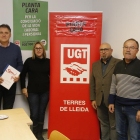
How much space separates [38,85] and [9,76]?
19.2 inches

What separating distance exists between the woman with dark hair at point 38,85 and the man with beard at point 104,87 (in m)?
0.79

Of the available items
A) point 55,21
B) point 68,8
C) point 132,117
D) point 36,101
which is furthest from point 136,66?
point 68,8

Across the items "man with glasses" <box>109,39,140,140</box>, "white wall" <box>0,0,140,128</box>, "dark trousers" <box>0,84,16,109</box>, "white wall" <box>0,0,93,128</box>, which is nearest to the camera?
"man with glasses" <box>109,39,140,140</box>

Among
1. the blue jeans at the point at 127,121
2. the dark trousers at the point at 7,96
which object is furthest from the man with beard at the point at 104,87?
the dark trousers at the point at 7,96

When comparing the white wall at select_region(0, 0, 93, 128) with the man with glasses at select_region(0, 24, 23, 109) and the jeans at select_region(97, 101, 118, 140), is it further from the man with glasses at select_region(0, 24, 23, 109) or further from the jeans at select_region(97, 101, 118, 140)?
the jeans at select_region(97, 101, 118, 140)

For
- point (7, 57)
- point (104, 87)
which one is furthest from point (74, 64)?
point (7, 57)

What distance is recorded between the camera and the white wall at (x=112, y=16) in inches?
92.6

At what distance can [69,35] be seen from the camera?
9.00 feet

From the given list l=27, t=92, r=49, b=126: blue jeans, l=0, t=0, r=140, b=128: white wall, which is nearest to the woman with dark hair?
l=27, t=92, r=49, b=126: blue jeans

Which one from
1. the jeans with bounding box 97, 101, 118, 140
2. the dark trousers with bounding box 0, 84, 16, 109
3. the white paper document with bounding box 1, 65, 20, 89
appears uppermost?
the white paper document with bounding box 1, 65, 20, 89

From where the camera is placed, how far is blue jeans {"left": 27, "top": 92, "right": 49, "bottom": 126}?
2861 millimetres

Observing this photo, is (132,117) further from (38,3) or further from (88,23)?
(38,3)

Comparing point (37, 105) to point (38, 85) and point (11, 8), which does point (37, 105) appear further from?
point (11, 8)

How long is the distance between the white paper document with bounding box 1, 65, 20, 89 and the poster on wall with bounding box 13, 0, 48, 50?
74 cm
